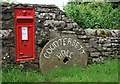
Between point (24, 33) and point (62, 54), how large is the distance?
1042 mm

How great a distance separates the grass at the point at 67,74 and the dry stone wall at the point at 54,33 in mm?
442

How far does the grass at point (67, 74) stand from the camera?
7.33 meters

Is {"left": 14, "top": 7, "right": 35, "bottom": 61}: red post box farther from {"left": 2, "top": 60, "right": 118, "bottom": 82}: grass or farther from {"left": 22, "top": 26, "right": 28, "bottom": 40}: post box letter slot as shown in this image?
{"left": 2, "top": 60, "right": 118, "bottom": 82}: grass

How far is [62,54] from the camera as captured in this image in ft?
27.2

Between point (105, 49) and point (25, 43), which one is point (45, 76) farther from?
point (105, 49)

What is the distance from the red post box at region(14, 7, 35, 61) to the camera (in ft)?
26.7

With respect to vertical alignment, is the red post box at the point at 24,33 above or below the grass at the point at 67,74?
above

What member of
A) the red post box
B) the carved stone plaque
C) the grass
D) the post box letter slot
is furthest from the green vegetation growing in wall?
the post box letter slot

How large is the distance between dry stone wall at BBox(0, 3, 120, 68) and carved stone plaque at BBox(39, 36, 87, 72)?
24cm

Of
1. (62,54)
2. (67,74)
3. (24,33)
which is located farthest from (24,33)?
(67,74)

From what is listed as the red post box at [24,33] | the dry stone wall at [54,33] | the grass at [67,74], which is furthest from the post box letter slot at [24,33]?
the grass at [67,74]

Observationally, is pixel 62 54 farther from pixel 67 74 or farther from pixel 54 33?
pixel 67 74

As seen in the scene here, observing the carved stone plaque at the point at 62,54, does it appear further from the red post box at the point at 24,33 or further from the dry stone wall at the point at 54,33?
the red post box at the point at 24,33

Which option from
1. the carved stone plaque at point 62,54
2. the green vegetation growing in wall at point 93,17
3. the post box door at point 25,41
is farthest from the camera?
the green vegetation growing in wall at point 93,17
